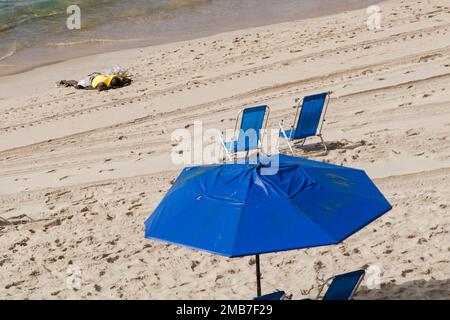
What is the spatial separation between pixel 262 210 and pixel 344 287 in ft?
2.86

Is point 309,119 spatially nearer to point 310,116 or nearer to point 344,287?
point 310,116

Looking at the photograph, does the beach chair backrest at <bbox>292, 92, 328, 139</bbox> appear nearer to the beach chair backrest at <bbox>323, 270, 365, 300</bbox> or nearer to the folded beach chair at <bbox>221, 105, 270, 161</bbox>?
the folded beach chair at <bbox>221, 105, 270, 161</bbox>

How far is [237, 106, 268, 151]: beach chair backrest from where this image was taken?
9.38 metres

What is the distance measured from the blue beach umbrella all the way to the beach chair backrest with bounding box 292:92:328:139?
3.40 metres

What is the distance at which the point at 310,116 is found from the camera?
30.9 ft

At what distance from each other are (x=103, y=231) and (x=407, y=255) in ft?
9.76

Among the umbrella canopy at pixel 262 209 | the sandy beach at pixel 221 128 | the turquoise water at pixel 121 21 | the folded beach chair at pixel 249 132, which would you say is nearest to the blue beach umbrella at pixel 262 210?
the umbrella canopy at pixel 262 209

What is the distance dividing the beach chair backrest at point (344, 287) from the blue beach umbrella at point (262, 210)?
18.6 inches

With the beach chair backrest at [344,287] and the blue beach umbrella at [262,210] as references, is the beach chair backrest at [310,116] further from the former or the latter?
the beach chair backrest at [344,287]

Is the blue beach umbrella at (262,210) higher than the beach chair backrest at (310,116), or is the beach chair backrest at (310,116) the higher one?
the blue beach umbrella at (262,210)

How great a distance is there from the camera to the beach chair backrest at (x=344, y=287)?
573 centimetres

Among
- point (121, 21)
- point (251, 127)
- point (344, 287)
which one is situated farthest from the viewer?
point (121, 21)

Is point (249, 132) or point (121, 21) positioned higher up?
point (249, 132)

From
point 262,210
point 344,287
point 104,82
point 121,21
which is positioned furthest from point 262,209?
point 121,21
